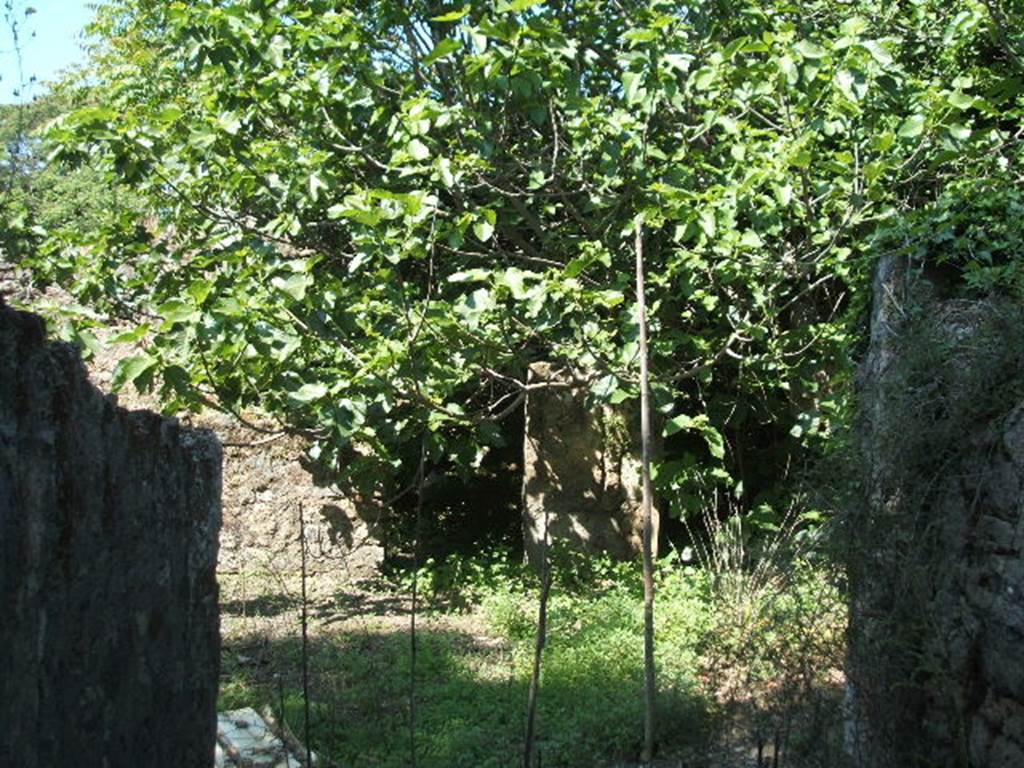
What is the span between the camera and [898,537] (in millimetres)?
4277

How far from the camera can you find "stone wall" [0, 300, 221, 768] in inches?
84.0

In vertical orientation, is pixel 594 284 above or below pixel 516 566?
above

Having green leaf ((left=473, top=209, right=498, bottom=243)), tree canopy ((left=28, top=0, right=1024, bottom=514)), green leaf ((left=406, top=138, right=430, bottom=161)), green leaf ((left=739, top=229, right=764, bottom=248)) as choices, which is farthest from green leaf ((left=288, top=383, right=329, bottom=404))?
green leaf ((left=739, top=229, right=764, bottom=248))

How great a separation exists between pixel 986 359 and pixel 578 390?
433 cm

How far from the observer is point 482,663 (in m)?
6.63

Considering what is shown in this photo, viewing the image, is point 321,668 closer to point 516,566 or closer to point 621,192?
point 516,566

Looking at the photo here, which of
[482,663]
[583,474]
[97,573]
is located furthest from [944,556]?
[583,474]

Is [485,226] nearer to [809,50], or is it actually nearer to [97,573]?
[809,50]

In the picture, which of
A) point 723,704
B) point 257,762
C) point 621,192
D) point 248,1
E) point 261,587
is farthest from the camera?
point 261,587

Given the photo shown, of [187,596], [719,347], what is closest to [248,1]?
[719,347]

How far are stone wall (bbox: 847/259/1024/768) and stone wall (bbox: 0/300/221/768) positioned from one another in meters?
2.43

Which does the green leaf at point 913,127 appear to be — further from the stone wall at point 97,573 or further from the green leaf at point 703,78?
the stone wall at point 97,573

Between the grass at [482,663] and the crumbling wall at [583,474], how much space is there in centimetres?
30

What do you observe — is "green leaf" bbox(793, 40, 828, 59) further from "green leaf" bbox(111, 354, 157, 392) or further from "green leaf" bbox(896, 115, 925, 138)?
"green leaf" bbox(111, 354, 157, 392)
